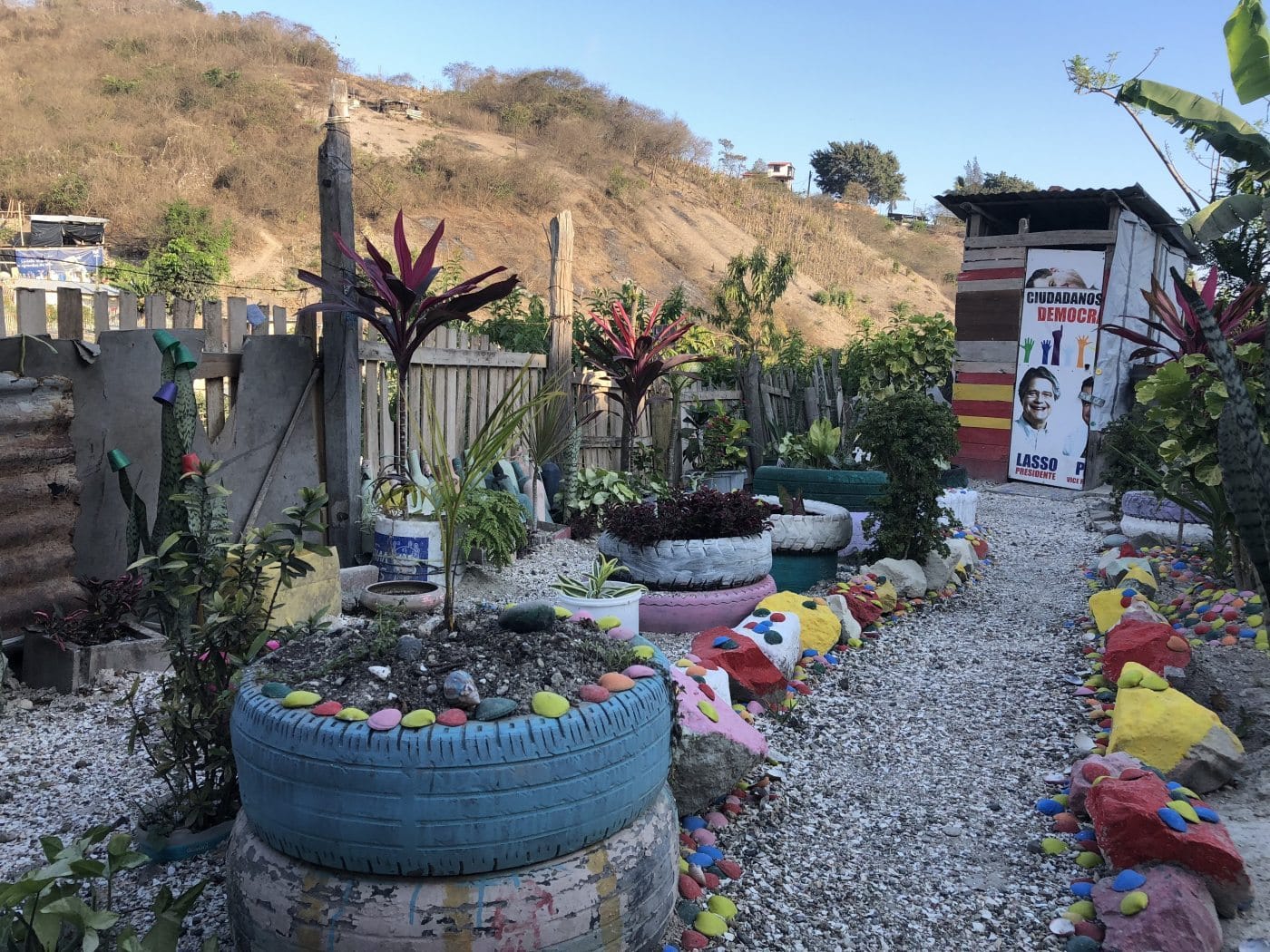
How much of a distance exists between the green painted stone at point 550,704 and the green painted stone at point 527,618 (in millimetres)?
507

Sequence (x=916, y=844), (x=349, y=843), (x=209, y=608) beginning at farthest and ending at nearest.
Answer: (x=916, y=844) → (x=209, y=608) → (x=349, y=843)

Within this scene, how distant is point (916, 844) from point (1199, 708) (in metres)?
1.17

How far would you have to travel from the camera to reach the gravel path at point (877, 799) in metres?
2.34

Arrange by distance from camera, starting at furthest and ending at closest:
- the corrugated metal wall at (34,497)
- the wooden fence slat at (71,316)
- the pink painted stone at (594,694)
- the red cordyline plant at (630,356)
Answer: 1. the red cordyline plant at (630,356)
2. the wooden fence slat at (71,316)
3. the corrugated metal wall at (34,497)
4. the pink painted stone at (594,694)

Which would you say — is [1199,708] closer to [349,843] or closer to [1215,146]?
[1215,146]

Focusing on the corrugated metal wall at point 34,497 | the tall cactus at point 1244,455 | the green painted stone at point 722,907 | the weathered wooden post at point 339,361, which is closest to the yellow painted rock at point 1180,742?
the tall cactus at point 1244,455

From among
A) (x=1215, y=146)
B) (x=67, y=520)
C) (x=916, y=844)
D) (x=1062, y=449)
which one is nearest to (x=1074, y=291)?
(x=1062, y=449)

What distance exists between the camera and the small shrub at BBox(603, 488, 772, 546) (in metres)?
4.82

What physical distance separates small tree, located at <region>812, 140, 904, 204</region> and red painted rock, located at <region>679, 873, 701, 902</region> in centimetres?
4968

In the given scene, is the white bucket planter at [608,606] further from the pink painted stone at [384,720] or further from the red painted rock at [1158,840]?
the pink painted stone at [384,720]

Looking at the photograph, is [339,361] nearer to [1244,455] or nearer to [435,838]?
[435,838]

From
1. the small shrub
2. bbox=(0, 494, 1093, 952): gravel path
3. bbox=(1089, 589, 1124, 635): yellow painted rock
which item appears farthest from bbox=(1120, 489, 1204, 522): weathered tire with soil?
the small shrub

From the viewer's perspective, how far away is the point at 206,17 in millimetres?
34344

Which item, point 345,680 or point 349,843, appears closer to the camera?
point 349,843
